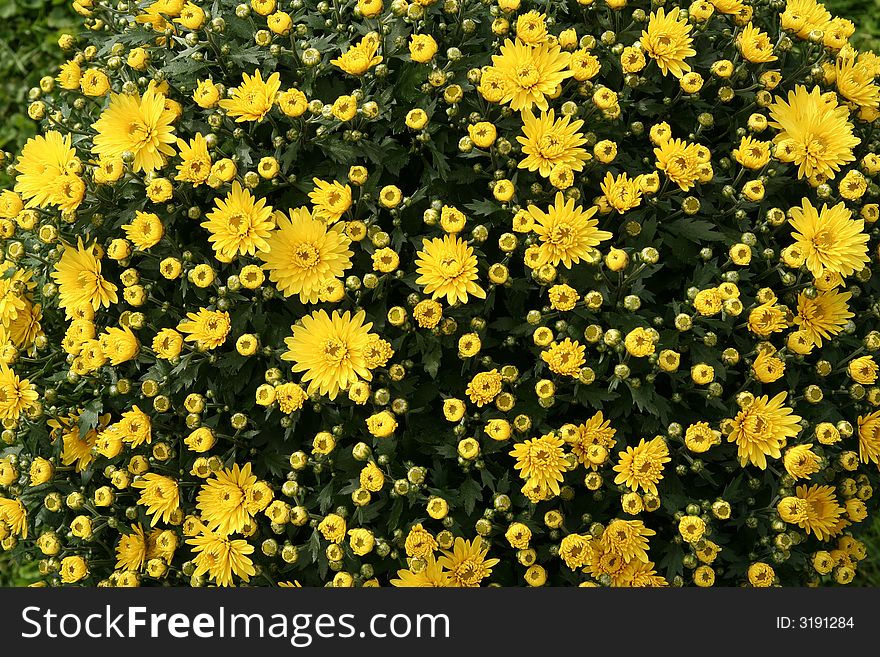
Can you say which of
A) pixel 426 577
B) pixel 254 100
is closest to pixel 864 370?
pixel 426 577

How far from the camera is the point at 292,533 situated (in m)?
2.32

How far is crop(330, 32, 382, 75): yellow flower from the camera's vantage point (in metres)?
2.25

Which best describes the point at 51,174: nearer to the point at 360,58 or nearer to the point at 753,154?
the point at 360,58

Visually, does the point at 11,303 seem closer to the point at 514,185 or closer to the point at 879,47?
the point at 514,185

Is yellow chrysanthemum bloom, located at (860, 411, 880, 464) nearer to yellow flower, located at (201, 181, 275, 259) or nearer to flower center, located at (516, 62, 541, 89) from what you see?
flower center, located at (516, 62, 541, 89)

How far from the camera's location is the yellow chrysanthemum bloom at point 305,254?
2244mm

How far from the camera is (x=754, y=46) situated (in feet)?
7.84

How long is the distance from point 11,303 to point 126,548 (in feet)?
2.54

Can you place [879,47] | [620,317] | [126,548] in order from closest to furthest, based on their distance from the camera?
[620,317] < [126,548] < [879,47]

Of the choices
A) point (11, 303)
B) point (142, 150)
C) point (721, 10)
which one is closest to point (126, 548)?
point (11, 303)

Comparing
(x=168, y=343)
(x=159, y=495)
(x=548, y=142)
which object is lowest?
(x=159, y=495)

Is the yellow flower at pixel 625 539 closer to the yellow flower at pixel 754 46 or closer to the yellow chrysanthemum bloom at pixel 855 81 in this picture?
the yellow flower at pixel 754 46

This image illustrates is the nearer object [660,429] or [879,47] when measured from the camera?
[660,429]

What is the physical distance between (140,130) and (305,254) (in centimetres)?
57
